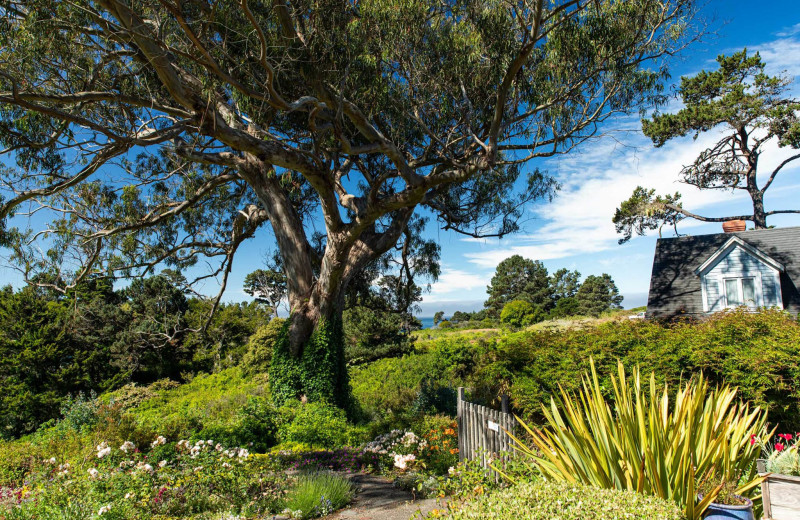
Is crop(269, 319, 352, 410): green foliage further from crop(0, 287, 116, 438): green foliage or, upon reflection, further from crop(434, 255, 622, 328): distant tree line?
crop(434, 255, 622, 328): distant tree line

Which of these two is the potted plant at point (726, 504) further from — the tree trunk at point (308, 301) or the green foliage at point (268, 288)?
the green foliage at point (268, 288)

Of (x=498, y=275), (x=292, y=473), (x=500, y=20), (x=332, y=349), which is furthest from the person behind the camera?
(x=498, y=275)

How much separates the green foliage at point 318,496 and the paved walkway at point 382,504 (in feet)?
0.33

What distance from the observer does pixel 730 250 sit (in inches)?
560

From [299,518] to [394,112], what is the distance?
6869mm

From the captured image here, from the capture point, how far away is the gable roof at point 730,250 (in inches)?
534

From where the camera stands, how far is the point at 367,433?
27.1ft

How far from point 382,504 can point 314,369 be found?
4826 mm

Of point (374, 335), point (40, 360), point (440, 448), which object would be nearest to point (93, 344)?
point (40, 360)

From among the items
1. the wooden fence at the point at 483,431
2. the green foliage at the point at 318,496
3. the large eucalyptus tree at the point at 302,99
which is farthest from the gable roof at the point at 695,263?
the green foliage at the point at 318,496

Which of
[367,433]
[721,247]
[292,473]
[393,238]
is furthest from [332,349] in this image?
[721,247]

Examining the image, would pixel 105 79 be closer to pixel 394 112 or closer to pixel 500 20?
pixel 394 112

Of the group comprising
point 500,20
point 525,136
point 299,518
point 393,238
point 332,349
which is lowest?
point 299,518

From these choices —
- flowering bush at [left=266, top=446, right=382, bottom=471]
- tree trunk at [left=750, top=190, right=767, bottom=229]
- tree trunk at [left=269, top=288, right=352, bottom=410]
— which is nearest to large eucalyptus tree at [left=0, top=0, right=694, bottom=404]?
tree trunk at [left=269, top=288, right=352, bottom=410]
